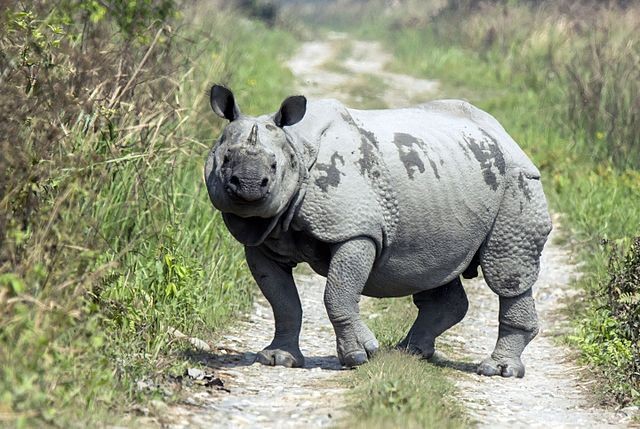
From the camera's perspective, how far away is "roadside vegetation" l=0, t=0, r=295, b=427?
5078mm

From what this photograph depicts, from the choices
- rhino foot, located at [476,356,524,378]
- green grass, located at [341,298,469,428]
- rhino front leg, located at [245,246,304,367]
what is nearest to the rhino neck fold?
rhino front leg, located at [245,246,304,367]

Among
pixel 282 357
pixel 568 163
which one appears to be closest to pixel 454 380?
pixel 282 357

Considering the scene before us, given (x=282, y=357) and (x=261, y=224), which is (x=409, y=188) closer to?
(x=261, y=224)

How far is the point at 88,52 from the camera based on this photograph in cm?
799

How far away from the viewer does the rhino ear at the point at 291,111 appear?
641cm

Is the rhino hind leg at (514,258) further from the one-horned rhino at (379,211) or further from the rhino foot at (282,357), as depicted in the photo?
the rhino foot at (282,357)

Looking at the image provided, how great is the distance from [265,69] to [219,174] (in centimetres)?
1413

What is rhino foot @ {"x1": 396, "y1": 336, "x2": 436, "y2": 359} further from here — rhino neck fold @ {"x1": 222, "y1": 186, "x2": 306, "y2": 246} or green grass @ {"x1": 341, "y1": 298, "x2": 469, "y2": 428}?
rhino neck fold @ {"x1": 222, "y1": 186, "x2": 306, "y2": 246}

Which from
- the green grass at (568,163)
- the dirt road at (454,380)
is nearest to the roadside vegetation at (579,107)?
the green grass at (568,163)

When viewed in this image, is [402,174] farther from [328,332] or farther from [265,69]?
[265,69]

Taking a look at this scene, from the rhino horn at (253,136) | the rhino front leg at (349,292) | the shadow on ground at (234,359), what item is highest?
the rhino horn at (253,136)

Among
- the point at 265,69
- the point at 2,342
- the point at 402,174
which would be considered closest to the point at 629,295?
the point at 402,174

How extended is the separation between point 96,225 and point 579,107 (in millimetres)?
9666

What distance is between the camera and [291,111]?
254 inches
